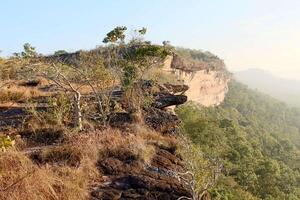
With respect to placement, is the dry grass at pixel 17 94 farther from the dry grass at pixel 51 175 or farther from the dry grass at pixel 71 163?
the dry grass at pixel 51 175

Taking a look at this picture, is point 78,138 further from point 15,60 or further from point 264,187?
point 264,187

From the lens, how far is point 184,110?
38.8m

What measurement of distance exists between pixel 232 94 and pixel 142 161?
342ft

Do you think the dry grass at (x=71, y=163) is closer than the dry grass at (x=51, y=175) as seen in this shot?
No

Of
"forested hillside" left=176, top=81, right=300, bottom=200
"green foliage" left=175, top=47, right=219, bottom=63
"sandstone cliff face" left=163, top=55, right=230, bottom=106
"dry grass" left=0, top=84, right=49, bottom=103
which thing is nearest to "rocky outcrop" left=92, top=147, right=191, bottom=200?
"forested hillside" left=176, top=81, right=300, bottom=200

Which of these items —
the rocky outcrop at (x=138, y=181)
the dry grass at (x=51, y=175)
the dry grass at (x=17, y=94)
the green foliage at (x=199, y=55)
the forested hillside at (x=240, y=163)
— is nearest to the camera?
the dry grass at (x=51, y=175)

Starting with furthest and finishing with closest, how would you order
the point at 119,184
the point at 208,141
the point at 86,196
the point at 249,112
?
1. the point at 249,112
2. the point at 208,141
3. the point at 119,184
4. the point at 86,196

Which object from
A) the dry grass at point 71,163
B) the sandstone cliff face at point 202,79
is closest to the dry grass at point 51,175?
the dry grass at point 71,163

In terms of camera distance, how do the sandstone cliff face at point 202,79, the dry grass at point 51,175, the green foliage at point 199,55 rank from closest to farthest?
1. the dry grass at point 51,175
2. the sandstone cliff face at point 202,79
3. the green foliage at point 199,55

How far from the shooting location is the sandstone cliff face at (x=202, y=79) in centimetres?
6538

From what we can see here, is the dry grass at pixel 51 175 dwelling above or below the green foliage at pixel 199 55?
above

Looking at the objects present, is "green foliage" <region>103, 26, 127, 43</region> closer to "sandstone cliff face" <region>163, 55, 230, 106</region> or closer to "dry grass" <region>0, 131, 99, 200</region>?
"dry grass" <region>0, 131, 99, 200</region>

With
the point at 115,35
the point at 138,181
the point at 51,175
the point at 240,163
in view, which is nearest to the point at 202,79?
the point at 240,163

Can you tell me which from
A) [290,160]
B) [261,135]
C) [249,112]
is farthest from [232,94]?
[290,160]
